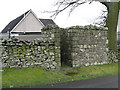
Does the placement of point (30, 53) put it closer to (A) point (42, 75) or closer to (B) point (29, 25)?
(A) point (42, 75)

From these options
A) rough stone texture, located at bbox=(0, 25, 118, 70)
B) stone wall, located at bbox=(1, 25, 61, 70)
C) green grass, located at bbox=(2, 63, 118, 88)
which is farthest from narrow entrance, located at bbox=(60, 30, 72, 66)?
stone wall, located at bbox=(1, 25, 61, 70)

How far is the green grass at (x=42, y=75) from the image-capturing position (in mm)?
5305

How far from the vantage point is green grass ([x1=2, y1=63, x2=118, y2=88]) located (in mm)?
5305

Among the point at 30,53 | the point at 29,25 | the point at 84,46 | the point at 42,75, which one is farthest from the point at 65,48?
the point at 29,25

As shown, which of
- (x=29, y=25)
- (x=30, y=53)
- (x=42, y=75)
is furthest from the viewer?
(x=29, y=25)

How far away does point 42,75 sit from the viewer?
6.09 meters

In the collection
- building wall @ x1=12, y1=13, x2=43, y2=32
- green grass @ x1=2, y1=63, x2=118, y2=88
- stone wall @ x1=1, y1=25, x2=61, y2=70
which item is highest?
building wall @ x1=12, y1=13, x2=43, y2=32

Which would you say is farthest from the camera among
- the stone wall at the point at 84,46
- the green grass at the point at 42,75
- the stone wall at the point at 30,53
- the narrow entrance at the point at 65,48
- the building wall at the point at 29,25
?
the building wall at the point at 29,25

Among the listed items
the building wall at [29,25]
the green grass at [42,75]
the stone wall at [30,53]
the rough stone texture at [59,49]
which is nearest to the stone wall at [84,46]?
the rough stone texture at [59,49]

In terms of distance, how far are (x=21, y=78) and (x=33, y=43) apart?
73.5 inches

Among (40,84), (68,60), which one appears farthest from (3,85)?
(68,60)

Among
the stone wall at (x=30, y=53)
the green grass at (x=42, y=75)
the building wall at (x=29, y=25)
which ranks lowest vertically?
the green grass at (x=42, y=75)

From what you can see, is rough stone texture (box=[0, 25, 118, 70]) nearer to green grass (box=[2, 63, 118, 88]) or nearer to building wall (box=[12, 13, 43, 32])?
green grass (box=[2, 63, 118, 88])

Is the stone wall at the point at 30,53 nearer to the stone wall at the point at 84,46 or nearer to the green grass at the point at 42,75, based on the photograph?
the green grass at the point at 42,75
